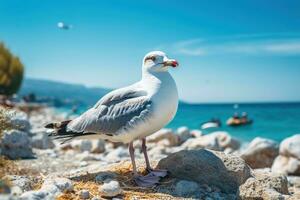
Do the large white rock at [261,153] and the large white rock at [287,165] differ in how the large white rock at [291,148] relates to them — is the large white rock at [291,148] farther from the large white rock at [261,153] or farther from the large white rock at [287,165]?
the large white rock at [261,153]

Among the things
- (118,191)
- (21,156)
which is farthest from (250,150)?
(118,191)

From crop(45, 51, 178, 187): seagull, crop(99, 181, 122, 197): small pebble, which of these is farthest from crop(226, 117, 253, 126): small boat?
crop(99, 181, 122, 197): small pebble

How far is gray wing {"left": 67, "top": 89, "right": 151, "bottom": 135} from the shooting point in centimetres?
693

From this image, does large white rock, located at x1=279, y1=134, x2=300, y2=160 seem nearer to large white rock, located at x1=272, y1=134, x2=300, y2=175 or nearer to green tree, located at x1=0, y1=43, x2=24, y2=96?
large white rock, located at x1=272, y1=134, x2=300, y2=175

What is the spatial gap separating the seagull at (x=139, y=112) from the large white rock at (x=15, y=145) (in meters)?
5.52

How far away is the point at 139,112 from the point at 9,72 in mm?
53736

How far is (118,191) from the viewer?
20.8ft

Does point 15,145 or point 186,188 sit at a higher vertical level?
point 186,188

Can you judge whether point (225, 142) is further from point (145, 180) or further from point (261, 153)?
point (145, 180)

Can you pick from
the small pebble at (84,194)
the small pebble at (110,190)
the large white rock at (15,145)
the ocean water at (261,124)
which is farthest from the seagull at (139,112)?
the ocean water at (261,124)

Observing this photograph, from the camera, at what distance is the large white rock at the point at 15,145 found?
12484mm

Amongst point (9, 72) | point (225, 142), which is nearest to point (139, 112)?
point (225, 142)

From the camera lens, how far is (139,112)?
6.91m

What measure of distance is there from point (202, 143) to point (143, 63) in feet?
33.7
